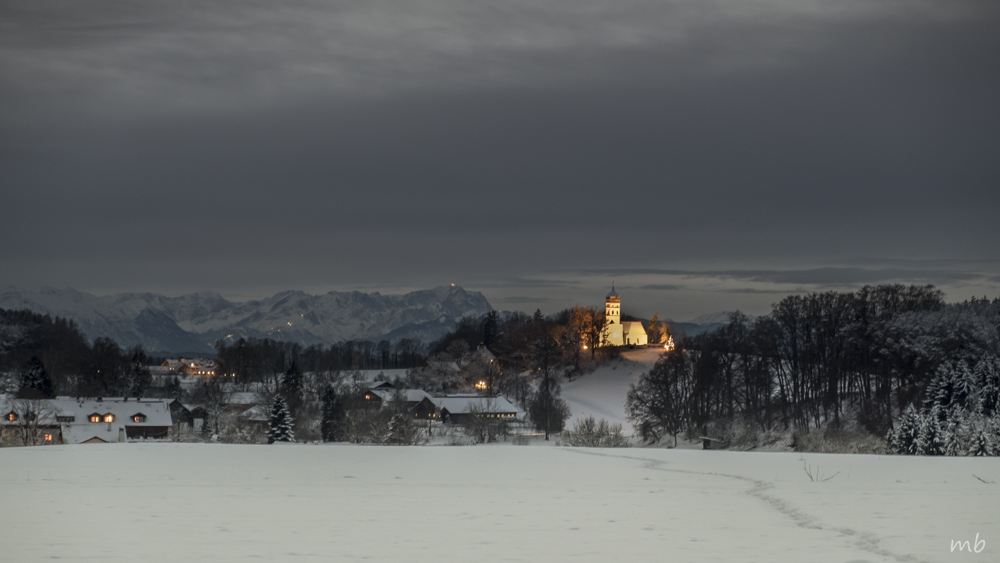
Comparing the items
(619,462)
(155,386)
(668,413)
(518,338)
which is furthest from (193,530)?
(155,386)

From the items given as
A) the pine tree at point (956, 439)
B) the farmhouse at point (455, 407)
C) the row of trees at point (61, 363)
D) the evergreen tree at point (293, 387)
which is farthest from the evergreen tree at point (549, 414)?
the row of trees at point (61, 363)

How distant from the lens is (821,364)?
69.8 meters

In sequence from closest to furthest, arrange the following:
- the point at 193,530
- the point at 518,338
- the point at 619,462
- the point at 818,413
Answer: the point at 193,530
the point at 619,462
the point at 818,413
the point at 518,338

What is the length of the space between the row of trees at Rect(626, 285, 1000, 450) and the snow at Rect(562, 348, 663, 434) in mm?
19912

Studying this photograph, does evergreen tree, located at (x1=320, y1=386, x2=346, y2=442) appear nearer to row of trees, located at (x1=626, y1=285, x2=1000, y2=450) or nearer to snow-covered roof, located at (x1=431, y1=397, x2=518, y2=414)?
row of trees, located at (x1=626, y1=285, x2=1000, y2=450)

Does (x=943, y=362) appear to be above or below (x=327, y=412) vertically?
above

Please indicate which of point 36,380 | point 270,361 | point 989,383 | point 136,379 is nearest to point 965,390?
point 989,383

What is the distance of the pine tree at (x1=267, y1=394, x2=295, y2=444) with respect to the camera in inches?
2216

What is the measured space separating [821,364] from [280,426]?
42.2m

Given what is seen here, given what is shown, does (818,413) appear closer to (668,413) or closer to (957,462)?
(668,413)

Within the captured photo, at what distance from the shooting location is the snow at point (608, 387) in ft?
349

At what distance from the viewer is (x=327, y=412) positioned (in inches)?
2753

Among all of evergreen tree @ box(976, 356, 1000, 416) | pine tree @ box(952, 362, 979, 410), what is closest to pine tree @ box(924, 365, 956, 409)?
pine tree @ box(952, 362, 979, 410)

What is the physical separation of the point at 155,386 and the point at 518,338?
6182 centimetres
